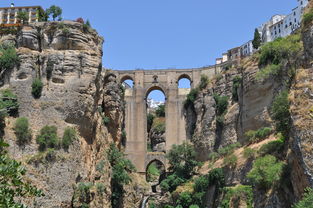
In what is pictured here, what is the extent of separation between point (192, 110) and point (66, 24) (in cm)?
1978

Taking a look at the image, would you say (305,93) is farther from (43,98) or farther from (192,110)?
(192,110)

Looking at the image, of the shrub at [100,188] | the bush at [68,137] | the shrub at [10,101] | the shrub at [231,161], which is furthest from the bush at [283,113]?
the shrub at [10,101]

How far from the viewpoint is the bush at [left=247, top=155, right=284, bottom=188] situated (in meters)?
23.6

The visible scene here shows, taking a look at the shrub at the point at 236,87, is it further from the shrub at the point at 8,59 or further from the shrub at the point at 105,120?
the shrub at the point at 8,59

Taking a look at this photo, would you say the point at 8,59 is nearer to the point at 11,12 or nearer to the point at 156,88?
the point at 156,88

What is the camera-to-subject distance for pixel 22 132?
31922 mm

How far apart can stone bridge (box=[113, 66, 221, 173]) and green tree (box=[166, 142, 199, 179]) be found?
4.39 meters

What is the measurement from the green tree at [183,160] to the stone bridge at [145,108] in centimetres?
439


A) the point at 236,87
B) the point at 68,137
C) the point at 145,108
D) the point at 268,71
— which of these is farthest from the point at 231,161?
the point at 145,108

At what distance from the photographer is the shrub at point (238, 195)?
32906 mm

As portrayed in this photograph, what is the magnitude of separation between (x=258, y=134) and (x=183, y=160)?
10.5 m

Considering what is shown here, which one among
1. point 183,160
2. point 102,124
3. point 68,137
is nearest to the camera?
point 68,137

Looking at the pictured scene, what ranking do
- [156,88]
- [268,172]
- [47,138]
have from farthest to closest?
[156,88] → [47,138] → [268,172]

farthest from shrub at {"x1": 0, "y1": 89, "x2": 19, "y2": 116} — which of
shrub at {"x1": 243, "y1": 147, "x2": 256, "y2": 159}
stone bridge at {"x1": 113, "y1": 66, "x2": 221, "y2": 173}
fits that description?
stone bridge at {"x1": 113, "y1": 66, "x2": 221, "y2": 173}
